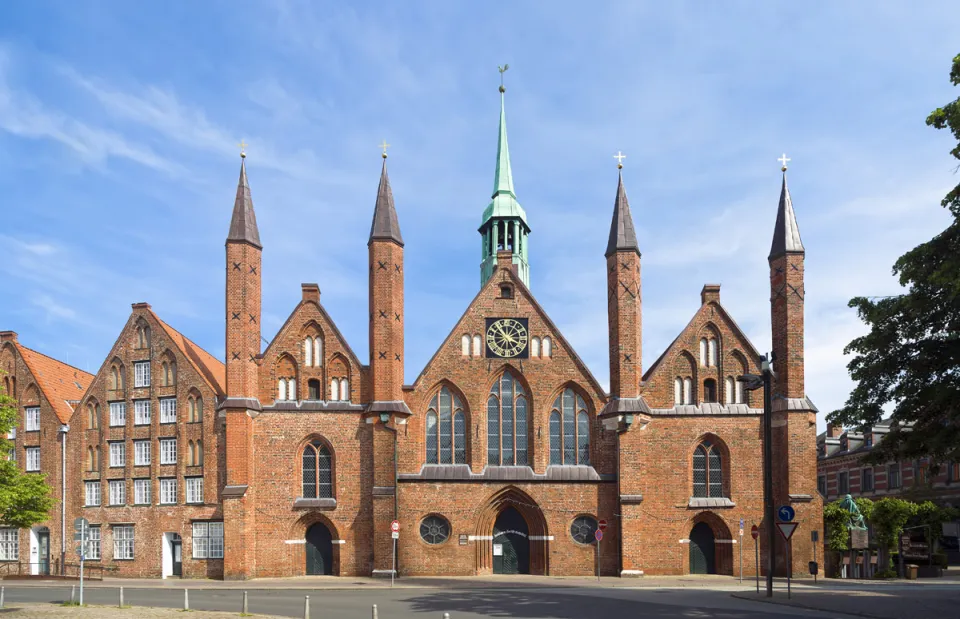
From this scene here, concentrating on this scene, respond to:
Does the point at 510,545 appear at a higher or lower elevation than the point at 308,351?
lower

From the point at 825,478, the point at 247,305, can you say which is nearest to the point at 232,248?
the point at 247,305

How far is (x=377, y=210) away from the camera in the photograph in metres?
44.6

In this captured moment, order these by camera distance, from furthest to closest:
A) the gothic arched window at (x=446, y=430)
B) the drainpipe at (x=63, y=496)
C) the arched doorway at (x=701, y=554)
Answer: the drainpipe at (x=63, y=496) < the gothic arched window at (x=446, y=430) < the arched doorway at (x=701, y=554)

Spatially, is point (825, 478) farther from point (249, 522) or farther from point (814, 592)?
point (249, 522)

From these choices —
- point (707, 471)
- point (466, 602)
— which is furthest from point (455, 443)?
point (466, 602)

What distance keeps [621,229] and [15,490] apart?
27731 mm

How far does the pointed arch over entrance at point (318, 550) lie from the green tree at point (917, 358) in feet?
79.5

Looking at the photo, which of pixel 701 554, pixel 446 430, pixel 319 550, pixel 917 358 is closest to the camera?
pixel 917 358

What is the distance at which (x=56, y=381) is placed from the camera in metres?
48.3

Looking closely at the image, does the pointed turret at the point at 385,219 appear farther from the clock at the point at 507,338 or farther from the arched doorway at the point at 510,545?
the arched doorway at the point at 510,545

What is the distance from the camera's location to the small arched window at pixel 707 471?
43.3 metres

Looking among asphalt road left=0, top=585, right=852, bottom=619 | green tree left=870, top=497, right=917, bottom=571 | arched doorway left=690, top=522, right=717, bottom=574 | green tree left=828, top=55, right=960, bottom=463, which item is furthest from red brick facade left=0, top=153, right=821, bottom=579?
green tree left=828, top=55, right=960, bottom=463

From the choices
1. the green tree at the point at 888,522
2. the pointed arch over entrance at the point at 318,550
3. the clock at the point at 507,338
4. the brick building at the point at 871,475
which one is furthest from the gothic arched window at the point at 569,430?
the brick building at the point at 871,475

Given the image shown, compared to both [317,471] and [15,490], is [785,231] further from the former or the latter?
[15,490]
